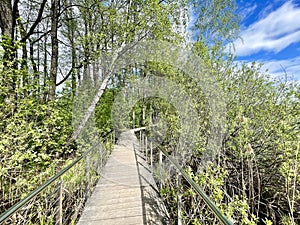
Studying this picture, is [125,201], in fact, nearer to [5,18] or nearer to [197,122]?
[197,122]

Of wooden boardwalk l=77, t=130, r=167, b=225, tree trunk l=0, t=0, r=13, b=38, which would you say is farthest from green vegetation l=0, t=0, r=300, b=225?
wooden boardwalk l=77, t=130, r=167, b=225

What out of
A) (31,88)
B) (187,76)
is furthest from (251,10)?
(31,88)

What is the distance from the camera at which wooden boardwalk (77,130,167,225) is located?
272 centimetres

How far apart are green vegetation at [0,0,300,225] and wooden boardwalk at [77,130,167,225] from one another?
0.31 m

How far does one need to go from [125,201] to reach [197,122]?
1924 millimetres

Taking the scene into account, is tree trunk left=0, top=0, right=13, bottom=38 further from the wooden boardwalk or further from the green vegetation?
the wooden boardwalk

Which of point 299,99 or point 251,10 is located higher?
point 251,10

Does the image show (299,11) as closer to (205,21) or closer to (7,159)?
(205,21)

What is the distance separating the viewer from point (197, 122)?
12.9 feet

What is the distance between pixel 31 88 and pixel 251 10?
7716 millimetres

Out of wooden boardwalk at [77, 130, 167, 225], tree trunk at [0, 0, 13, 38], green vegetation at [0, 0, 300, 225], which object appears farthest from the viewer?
tree trunk at [0, 0, 13, 38]

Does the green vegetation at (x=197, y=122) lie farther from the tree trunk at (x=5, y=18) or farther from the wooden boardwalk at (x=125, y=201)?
the wooden boardwalk at (x=125, y=201)

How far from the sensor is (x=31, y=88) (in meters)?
4.70

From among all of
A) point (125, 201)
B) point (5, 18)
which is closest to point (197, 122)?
point (125, 201)
